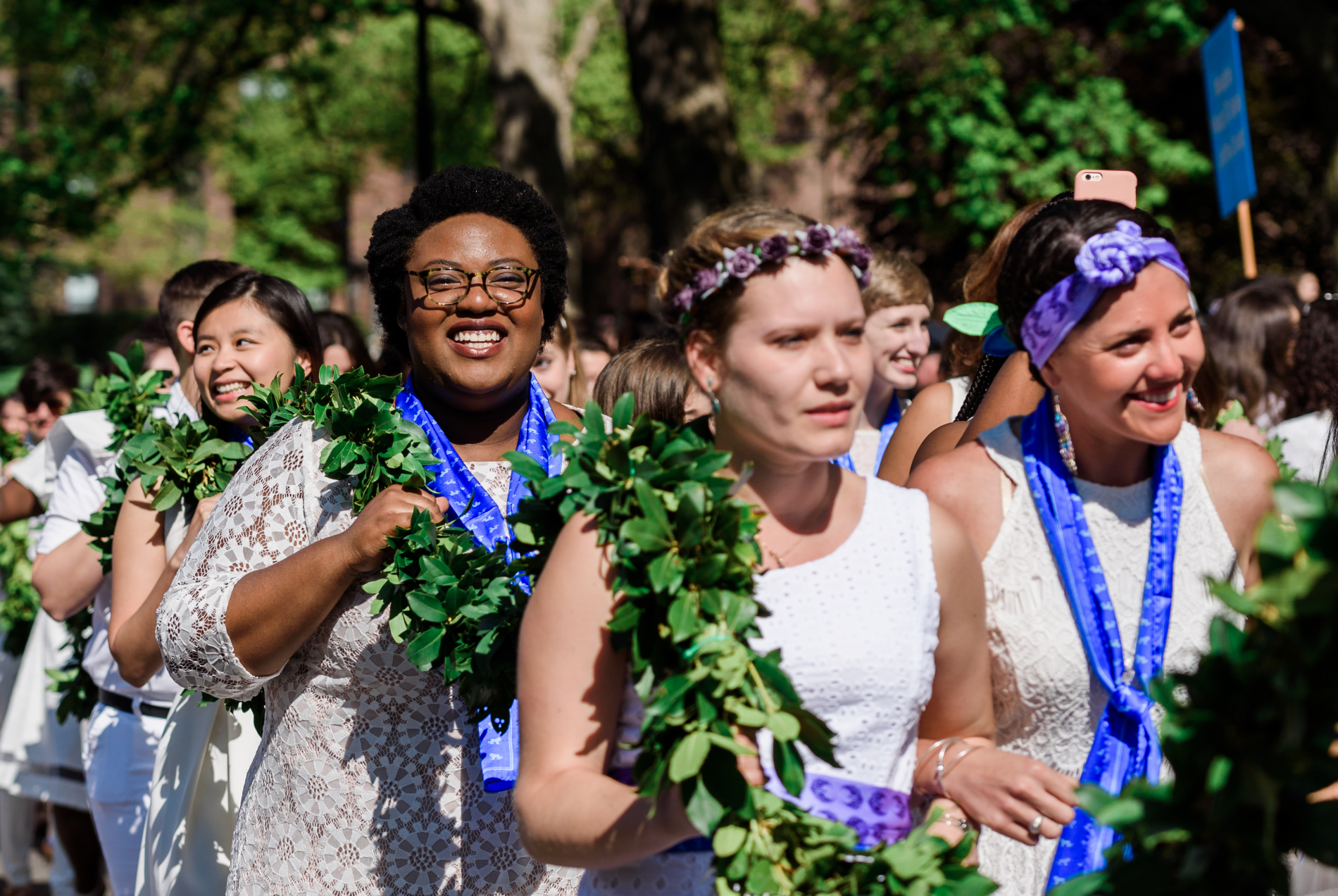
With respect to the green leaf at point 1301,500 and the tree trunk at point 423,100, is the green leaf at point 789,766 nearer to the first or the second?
the green leaf at point 1301,500

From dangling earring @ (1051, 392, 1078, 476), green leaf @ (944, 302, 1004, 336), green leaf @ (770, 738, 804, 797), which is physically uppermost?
green leaf @ (944, 302, 1004, 336)

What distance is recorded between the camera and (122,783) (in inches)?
163

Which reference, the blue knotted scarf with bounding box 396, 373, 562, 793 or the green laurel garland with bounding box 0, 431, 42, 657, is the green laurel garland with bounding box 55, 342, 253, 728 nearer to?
the blue knotted scarf with bounding box 396, 373, 562, 793

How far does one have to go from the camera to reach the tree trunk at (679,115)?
10.9 meters

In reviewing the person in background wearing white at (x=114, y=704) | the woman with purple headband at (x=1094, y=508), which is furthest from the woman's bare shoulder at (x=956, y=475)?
the person in background wearing white at (x=114, y=704)

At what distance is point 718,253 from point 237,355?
6.57 ft

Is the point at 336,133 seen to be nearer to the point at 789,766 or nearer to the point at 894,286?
the point at 894,286

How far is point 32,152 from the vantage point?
16.9 meters

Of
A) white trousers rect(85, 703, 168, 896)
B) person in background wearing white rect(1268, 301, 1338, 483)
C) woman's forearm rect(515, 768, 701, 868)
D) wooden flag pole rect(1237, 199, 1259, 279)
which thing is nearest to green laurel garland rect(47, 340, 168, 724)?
white trousers rect(85, 703, 168, 896)

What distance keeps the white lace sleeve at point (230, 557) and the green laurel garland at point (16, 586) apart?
11.5 feet

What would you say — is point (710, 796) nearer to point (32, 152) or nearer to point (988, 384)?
point (988, 384)

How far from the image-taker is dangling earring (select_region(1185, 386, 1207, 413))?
12.1ft

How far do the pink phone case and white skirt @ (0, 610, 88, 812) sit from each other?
452cm

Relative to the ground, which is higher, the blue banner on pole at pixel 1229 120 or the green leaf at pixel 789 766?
the blue banner on pole at pixel 1229 120
